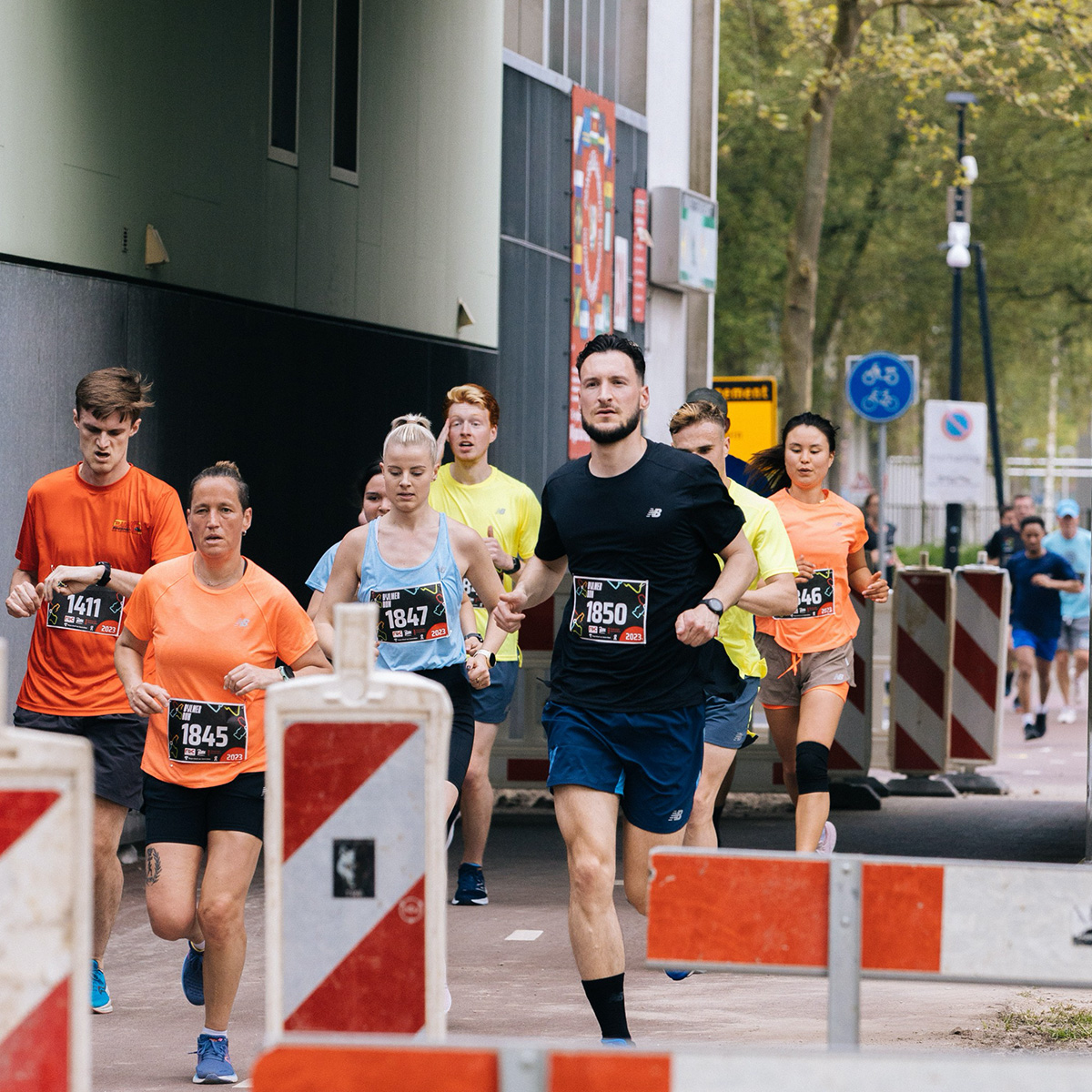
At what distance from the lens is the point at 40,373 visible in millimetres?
9469

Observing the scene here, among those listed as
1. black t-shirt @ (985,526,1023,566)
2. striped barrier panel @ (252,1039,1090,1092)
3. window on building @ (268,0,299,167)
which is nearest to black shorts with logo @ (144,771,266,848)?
striped barrier panel @ (252,1039,1090,1092)

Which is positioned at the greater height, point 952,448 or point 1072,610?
point 952,448

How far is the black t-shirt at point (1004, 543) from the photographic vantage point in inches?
907

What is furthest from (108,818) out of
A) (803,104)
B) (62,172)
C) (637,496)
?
(803,104)

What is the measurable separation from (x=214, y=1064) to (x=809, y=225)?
22098 mm

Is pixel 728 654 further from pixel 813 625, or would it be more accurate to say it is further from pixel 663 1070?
pixel 663 1070

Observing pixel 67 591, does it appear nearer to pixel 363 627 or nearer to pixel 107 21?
pixel 363 627

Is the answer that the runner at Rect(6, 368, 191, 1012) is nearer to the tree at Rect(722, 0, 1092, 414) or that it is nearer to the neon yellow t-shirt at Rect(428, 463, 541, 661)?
the neon yellow t-shirt at Rect(428, 463, 541, 661)

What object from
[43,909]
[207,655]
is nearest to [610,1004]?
[207,655]

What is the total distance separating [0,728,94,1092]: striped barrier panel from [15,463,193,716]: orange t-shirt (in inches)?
143

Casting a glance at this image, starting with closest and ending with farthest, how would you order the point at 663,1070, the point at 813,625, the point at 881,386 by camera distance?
the point at 663,1070
the point at 813,625
the point at 881,386

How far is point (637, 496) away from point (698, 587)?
34cm

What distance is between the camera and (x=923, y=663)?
13.2 metres

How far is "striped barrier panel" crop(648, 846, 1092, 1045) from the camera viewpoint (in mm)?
3539
